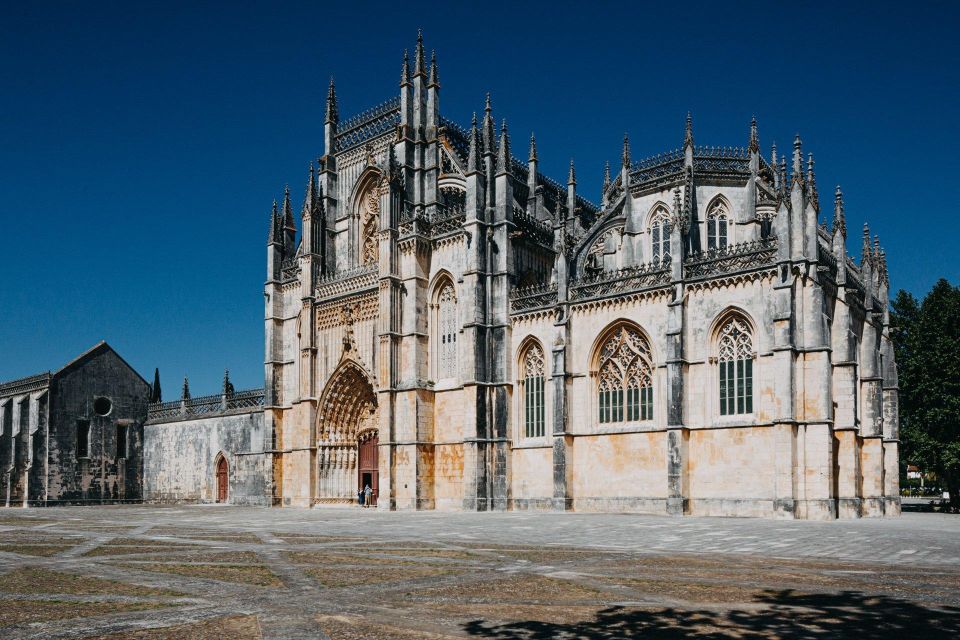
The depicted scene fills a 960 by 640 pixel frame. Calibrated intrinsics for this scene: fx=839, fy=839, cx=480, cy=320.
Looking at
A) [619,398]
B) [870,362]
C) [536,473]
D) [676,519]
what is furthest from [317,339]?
[870,362]

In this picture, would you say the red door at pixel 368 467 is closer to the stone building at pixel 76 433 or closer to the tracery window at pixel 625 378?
the tracery window at pixel 625 378

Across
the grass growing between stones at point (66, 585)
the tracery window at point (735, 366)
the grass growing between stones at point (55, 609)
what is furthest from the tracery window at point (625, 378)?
the grass growing between stones at point (55, 609)

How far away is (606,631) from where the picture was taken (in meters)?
8.27

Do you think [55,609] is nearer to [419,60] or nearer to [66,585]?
[66,585]

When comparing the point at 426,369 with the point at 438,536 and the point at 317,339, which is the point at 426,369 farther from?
the point at 438,536

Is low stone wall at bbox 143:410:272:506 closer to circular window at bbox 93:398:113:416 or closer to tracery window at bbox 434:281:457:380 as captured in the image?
circular window at bbox 93:398:113:416

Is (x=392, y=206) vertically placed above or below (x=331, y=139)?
below

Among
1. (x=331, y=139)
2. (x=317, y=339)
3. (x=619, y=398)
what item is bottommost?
(x=619, y=398)

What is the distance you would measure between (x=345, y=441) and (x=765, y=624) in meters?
36.7

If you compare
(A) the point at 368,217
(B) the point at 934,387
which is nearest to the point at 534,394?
(A) the point at 368,217

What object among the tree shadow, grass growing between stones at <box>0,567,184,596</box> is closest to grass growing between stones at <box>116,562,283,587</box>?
grass growing between stones at <box>0,567,184,596</box>

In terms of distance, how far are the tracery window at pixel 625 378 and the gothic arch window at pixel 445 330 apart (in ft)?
24.8

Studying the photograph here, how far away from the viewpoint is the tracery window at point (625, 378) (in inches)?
1335

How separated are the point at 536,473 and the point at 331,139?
23.6 meters
